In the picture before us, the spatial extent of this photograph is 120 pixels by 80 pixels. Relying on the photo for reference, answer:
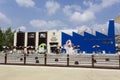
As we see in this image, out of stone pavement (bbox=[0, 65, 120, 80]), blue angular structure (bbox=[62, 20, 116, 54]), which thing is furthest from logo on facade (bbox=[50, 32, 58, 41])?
stone pavement (bbox=[0, 65, 120, 80])

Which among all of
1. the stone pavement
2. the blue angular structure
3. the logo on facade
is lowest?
the stone pavement

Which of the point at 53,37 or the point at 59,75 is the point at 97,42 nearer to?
the point at 53,37

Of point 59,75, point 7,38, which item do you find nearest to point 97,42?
point 7,38

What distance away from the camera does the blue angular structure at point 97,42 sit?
58100 millimetres

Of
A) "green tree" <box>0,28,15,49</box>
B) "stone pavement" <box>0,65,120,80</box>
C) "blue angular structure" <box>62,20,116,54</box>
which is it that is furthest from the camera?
"green tree" <box>0,28,15,49</box>

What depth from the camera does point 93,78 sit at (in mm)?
12500

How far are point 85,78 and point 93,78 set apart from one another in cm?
40

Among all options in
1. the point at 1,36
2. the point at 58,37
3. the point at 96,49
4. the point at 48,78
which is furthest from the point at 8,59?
the point at 1,36

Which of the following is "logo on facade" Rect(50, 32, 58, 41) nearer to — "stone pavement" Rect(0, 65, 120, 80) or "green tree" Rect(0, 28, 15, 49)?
"green tree" Rect(0, 28, 15, 49)

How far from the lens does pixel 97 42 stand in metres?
60.8

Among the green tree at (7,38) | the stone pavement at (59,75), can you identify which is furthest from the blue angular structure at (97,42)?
the stone pavement at (59,75)

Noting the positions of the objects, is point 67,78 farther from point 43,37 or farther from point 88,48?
point 43,37

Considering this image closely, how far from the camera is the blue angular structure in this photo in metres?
58.1

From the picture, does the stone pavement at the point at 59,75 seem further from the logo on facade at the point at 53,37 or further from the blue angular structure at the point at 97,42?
the logo on facade at the point at 53,37
